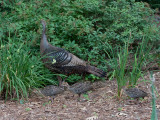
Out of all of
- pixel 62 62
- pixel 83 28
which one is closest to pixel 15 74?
pixel 62 62

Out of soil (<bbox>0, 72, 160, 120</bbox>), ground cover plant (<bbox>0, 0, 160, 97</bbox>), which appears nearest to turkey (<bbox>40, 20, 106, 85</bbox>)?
ground cover plant (<bbox>0, 0, 160, 97</bbox>)

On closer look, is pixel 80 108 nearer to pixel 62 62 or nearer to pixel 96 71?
pixel 62 62

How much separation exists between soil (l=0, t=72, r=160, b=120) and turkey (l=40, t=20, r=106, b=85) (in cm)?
63

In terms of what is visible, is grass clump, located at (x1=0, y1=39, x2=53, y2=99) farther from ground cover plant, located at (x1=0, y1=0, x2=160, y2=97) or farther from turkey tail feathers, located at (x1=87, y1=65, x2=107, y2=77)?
turkey tail feathers, located at (x1=87, y1=65, x2=107, y2=77)

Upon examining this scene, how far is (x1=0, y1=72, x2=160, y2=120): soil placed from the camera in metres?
4.24

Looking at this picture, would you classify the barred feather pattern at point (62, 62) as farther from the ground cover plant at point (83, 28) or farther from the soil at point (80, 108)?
Result: the soil at point (80, 108)

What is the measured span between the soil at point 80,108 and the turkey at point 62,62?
0.63m

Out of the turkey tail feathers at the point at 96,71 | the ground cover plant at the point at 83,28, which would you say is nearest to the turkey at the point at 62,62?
the turkey tail feathers at the point at 96,71

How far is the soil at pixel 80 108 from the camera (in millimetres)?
4238

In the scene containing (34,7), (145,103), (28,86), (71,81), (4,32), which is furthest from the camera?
(34,7)

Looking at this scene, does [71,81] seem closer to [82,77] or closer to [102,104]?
[82,77]

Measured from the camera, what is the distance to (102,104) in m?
4.93

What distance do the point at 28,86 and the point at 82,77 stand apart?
188 cm

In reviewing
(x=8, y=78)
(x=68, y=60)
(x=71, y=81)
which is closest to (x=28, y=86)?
(x=8, y=78)
